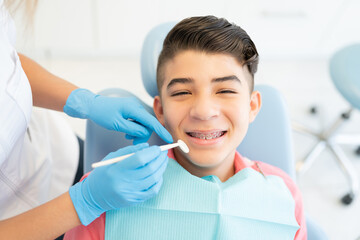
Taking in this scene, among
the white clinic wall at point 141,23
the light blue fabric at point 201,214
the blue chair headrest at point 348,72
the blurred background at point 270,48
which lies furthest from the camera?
the white clinic wall at point 141,23

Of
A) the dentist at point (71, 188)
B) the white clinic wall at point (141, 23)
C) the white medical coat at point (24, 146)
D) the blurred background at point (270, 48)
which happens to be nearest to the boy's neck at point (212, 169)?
the dentist at point (71, 188)

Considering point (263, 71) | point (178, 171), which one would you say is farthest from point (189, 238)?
point (263, 71)

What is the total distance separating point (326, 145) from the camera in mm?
2018

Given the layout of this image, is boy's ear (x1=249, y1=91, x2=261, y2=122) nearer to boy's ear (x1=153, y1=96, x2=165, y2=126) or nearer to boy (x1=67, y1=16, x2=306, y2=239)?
boy (x1=67, y1=16, x2=306, y2=239)

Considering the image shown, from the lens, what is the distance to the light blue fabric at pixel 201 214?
2.73 feet

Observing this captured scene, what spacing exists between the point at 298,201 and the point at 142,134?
541 millimetres

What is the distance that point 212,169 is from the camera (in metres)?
1.00

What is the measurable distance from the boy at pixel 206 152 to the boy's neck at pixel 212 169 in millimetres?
39

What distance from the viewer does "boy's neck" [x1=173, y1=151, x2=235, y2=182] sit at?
0.99m

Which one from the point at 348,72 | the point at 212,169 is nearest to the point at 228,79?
the point at 212,169

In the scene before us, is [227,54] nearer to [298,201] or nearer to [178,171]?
[178,171]

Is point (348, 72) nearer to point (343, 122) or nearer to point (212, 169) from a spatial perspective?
point (343, 122)

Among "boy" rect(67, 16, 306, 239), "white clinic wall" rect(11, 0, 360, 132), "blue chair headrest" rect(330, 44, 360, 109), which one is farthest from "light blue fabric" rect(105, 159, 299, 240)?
"white clinic wall" rect(11, 0, 360, 132)

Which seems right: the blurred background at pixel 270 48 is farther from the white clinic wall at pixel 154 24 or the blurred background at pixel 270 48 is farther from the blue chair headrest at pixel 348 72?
the blue chair headrest at pixel 348 72
